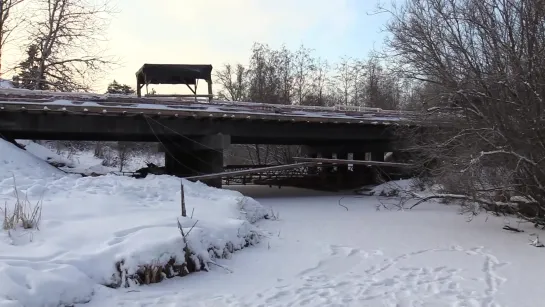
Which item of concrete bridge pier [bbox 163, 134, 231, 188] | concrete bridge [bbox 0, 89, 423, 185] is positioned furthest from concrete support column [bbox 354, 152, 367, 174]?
concrete bridge pier [bbox 163, 134, 231, 188]

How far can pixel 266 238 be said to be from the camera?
9.34 m

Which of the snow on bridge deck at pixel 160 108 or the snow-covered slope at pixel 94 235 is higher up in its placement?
the snow on bridge deck at pixel 160 108

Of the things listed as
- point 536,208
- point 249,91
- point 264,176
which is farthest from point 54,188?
point 249,91

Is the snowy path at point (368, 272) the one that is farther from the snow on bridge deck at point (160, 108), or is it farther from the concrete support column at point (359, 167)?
the concrete support column at point (359, 167)

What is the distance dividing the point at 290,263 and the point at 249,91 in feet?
138

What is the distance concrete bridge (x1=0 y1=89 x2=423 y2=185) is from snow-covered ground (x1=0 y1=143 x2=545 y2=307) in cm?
509

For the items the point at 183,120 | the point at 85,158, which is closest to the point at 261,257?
the point at 183,120

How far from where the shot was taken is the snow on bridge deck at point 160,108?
16.0m

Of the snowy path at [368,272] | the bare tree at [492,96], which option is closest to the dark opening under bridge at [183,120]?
the bare tree at [492,96]

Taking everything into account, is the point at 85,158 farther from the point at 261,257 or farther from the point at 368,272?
the point at 368,272

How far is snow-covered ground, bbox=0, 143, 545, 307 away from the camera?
5344 mm

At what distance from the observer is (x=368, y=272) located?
22.6ft

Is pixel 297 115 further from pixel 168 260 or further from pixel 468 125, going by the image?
pixel 168 260

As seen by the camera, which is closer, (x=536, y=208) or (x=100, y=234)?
(x=100, y=234)
